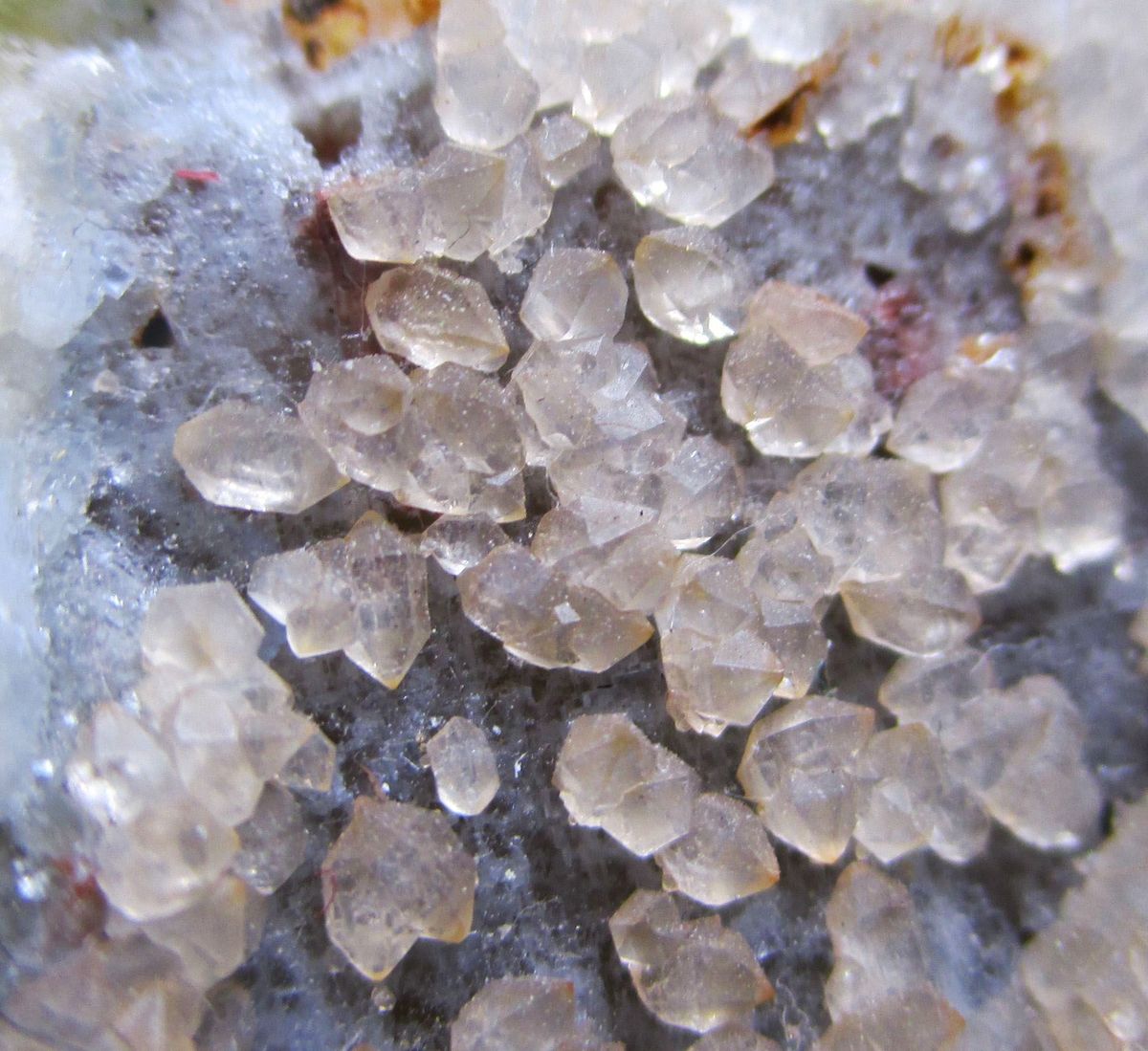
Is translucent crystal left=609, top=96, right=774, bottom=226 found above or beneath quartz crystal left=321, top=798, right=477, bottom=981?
above

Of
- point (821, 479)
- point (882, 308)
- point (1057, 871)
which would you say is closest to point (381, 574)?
point (821, 479)

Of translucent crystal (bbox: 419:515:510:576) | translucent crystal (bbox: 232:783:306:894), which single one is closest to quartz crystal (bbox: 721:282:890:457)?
translucent crystal (bbox: 419:515:510:576)

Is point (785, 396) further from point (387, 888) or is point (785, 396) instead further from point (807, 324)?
point (387, 888)

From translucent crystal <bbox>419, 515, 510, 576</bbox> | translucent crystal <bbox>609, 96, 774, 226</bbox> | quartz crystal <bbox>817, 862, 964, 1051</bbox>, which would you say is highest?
translucent crystal <bbox>609, 96, 774, 226</bbox>

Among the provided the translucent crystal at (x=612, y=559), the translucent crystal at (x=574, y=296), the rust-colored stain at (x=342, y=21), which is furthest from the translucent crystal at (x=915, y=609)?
the rust-colored stain at (x=342, y=21)

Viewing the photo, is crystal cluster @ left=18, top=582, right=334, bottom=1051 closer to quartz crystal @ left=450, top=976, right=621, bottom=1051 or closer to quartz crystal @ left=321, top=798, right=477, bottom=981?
quartz crystal @ left=321, top=798, right=477, bottom=981

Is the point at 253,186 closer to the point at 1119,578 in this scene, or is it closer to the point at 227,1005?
the point at 227,1005

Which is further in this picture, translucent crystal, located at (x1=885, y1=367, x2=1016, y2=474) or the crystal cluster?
translucent crystal, located at (x1=885, y1=367, x2=1016, y2=474)
